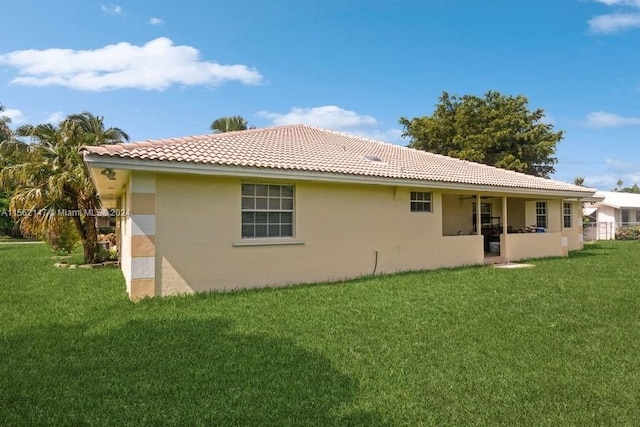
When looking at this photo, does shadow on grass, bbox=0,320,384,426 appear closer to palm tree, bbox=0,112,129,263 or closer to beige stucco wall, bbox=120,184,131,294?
beige stucco wall, bbox=120,184,131,294

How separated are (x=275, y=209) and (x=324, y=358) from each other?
5.81 metres

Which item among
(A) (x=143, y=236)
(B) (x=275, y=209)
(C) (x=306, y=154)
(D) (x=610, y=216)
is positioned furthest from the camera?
(D) (x=610, y=216)

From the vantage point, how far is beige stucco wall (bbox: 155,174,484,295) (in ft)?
30.2

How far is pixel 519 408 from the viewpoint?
3971 millimetres

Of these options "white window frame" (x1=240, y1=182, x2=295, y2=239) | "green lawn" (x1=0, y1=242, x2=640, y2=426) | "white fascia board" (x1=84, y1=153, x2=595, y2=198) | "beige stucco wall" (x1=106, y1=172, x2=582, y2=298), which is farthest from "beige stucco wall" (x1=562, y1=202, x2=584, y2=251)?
"white window frame" (x1=240, y1=182, x2=295, y2=239)

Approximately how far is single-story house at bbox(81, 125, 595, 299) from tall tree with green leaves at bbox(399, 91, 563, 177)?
19.0 meters

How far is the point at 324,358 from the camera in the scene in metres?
5.33

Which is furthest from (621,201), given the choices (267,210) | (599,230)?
(267,210)

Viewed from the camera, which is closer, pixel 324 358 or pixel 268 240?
pixel 324 358

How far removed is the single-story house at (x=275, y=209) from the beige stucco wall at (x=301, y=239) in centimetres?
3

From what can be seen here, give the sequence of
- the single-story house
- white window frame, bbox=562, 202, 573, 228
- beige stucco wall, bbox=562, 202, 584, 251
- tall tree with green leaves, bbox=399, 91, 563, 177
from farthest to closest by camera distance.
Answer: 1. tall tree with green leaves, bbox=399, 91, 563, 177
2. white window frame, bbox=562, 202, 573, 228
3. beige stucco wall, bbox=562, 202, 584, 251
4. the single-story house

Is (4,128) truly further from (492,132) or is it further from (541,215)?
(541,215)

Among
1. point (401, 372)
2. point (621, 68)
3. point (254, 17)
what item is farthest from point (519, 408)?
point (621, 68)

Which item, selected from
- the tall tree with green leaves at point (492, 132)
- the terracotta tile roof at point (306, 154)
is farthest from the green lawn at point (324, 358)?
the tall tree with green leaves at point (492, 132)
